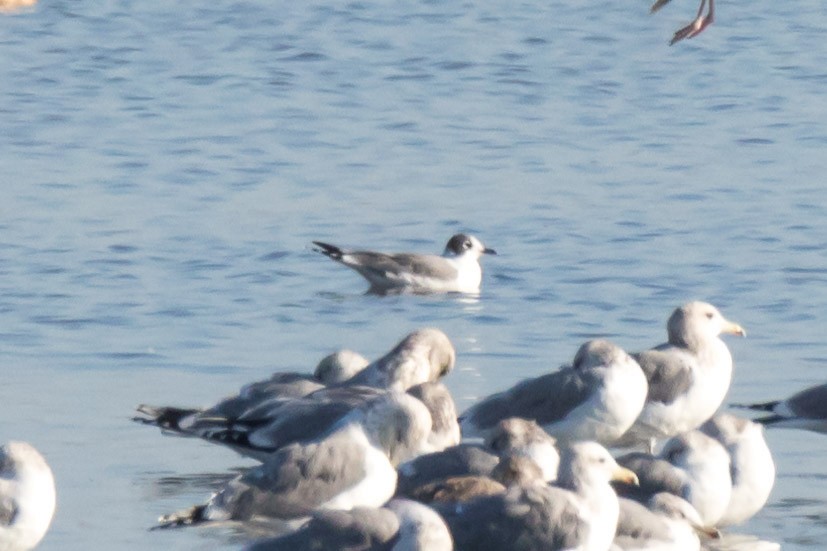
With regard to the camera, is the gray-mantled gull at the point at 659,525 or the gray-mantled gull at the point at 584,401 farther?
the gray-mantled gull at the point at 584,401

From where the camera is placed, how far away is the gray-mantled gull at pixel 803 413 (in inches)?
411

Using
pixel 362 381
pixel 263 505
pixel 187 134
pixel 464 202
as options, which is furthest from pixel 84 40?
pixel 263 505

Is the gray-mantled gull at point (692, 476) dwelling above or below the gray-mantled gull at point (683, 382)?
above

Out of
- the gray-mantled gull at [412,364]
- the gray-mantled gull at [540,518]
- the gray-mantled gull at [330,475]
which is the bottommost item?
the gray-mantled gull at [412,364]

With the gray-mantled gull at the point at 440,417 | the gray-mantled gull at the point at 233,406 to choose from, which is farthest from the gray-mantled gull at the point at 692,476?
the gray-mantled gull at the point at 233,406

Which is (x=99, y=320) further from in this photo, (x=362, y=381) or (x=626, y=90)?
(x=626, y=90)

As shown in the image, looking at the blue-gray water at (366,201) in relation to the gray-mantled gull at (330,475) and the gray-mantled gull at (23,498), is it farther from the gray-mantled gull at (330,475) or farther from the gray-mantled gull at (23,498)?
the gray-mantled gull at (23,498)

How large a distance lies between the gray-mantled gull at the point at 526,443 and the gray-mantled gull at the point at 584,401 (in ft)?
3.74

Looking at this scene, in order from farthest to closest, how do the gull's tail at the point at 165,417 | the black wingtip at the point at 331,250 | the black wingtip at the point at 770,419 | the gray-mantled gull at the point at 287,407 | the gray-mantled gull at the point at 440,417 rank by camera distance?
1. the black wingtip at the point at 331,250
2. the black wingtip at the point at 770,419
3. the gull's tail at the point at 165,417
4. the gray-mantled gull at the point at 287,407
5. the gray-mantled gull at the point at 440,417

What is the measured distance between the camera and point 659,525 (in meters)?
8.36

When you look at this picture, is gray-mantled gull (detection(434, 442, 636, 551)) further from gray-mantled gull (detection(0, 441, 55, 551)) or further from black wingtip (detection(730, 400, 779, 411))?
black wingtip (detection(730, 400, 779, 411))

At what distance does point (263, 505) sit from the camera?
346 inches

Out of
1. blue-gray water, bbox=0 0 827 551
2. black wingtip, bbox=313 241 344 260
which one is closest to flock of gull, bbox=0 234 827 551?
blue-gray water, bbox=0 0 827 551

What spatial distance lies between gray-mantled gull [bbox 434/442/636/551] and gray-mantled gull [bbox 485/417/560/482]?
0.77 m
